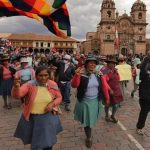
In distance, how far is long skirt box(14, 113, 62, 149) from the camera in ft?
15.2

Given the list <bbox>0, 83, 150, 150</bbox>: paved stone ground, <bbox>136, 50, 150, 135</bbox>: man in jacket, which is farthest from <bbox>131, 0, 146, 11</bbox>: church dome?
<bbox>136, 50, 150, 135</bbox>: man in jacket

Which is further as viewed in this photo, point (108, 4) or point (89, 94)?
point (108, 4)

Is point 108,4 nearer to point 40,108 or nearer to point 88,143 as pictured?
point 88,143

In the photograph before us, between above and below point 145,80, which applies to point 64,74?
below

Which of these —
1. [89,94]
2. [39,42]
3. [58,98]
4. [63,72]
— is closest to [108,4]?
[39,42]

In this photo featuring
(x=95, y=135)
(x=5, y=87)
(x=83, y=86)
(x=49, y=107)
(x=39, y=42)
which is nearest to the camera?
(x=49, y=107)

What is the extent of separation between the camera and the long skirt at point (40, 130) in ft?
15.2

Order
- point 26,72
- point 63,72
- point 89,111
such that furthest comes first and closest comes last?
point 63,72
point 26,72
point 89,111

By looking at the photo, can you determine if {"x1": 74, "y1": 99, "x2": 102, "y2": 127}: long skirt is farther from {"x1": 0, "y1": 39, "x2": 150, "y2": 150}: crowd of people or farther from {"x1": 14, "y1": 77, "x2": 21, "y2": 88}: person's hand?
{"x1": 14, "y1": 77, "x2": 21, "y2": 88}: person's hand

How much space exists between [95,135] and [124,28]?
8826cm

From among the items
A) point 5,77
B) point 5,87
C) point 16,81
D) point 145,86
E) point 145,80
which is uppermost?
point 16,81

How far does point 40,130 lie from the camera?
4637 millimetres

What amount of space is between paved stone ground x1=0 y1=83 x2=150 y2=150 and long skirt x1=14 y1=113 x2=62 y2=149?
1.44 m

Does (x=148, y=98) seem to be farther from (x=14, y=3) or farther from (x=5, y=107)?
(x=5, y=107)
